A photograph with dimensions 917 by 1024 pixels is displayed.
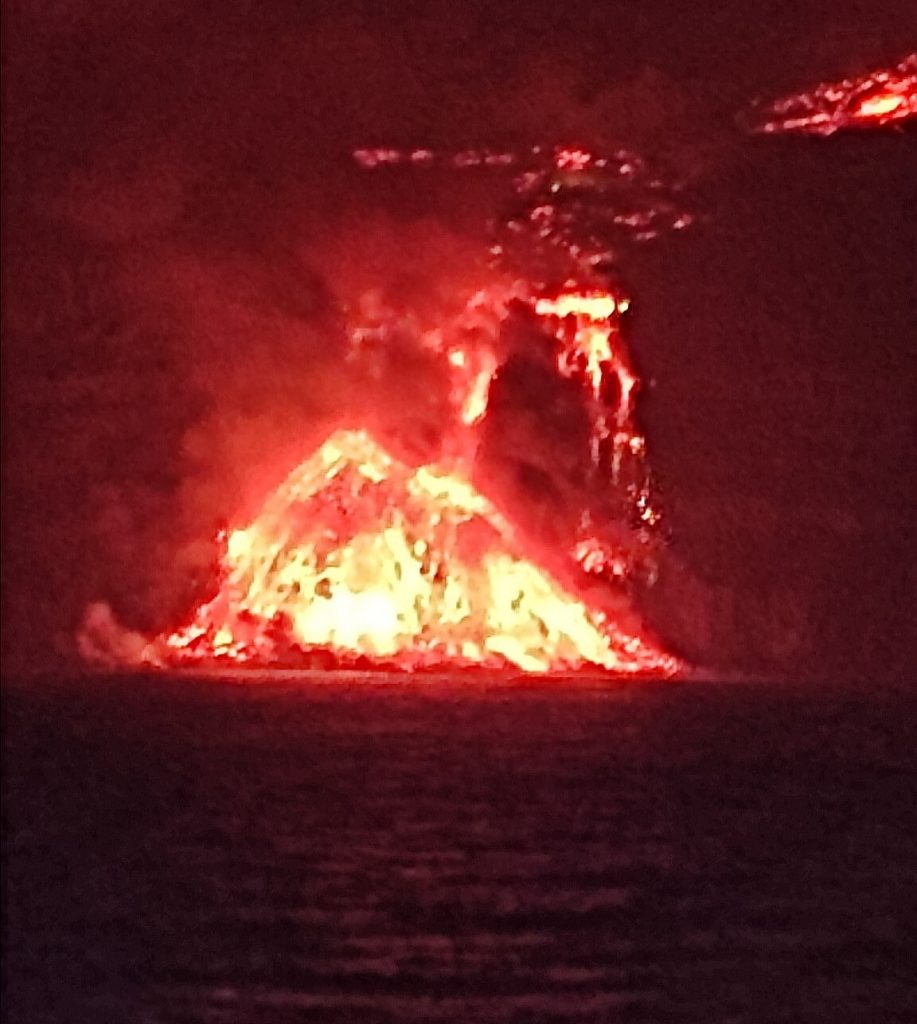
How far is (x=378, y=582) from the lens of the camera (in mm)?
1530

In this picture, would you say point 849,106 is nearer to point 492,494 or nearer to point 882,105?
point 882,105

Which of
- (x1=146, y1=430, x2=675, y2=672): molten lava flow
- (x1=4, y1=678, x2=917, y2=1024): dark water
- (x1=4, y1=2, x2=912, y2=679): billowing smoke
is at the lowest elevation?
(x1=4, y1=678, x2=917, y2=1024): dark water

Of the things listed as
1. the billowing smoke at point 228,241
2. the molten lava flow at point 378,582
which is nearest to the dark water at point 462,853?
the molten lava flow at point 378,582

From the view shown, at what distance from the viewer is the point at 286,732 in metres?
1.52

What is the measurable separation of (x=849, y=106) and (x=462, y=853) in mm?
748

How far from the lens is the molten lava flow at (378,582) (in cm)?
152

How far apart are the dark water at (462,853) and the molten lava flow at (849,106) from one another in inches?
19.7

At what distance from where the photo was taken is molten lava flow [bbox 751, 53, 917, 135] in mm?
1512

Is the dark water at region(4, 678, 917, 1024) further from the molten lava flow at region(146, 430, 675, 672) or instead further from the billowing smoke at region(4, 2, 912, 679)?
the billowing smoke at region(4, 2, 912, 679)

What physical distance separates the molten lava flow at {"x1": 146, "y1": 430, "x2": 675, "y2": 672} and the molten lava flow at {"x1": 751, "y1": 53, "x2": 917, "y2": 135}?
0.43 metres

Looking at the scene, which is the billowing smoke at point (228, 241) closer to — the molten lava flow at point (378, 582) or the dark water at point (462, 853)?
the molten lava flow at point (378, 582)

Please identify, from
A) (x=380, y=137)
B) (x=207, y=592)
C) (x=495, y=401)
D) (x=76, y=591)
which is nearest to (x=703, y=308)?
(x=495, y=401)

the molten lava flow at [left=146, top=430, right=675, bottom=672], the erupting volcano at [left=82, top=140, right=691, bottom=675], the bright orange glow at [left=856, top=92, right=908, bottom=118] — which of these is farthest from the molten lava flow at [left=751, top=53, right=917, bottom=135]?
the molten lava flow at [left=146, top=430, right=675, bottom=672]

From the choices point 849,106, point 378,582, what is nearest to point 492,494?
point 378,582
